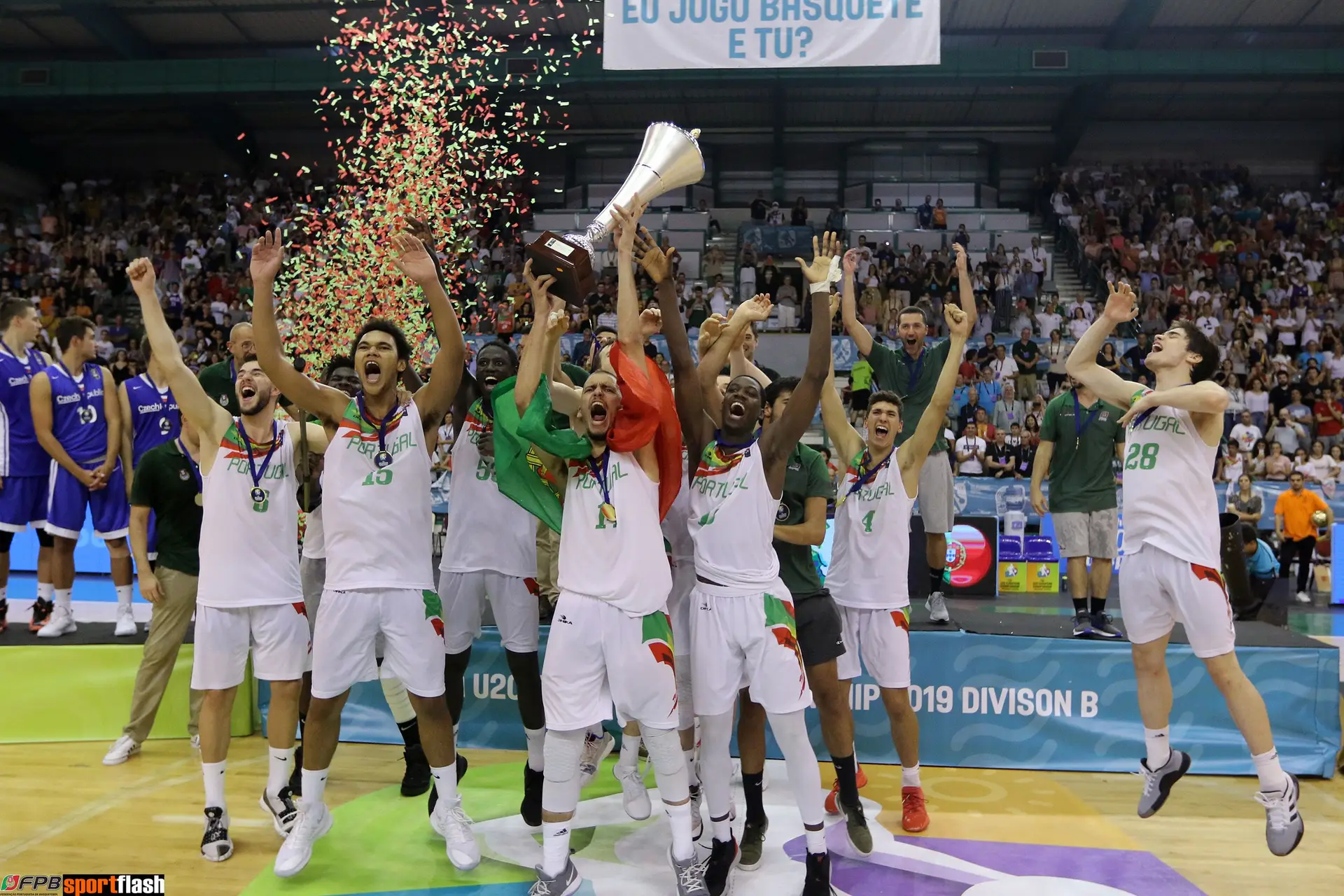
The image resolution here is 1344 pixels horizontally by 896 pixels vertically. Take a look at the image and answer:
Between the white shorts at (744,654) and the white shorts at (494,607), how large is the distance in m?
1.20

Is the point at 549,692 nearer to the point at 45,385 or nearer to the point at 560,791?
the point at 560,791

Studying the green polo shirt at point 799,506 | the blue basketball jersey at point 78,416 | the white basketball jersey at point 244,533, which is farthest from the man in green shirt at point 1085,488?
the blue basketball jersey at point 78,416

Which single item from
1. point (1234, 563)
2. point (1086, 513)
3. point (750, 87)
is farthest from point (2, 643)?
point (750, 87)

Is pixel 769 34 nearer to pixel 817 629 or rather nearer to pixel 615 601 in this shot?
pixel 817 629

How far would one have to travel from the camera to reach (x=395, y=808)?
221 inches

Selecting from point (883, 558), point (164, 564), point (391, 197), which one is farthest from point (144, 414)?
point (883, 558)

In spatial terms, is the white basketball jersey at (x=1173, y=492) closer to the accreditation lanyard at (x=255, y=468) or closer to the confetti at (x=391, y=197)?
the accreditation lanyard at (x=255, y=468)

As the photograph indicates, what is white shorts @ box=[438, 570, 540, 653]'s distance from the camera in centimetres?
531

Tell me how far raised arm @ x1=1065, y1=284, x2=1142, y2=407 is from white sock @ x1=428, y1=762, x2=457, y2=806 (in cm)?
360

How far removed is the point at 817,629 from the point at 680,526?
0.83 m

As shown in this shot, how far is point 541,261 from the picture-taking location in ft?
14.5

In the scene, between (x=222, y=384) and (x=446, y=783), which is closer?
(x=446, y=783)

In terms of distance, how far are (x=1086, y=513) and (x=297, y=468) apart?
5018 mm

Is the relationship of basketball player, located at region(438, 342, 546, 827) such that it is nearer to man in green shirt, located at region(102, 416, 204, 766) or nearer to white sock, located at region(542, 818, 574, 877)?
white sock, located at region(542, 818, 574, 877)
